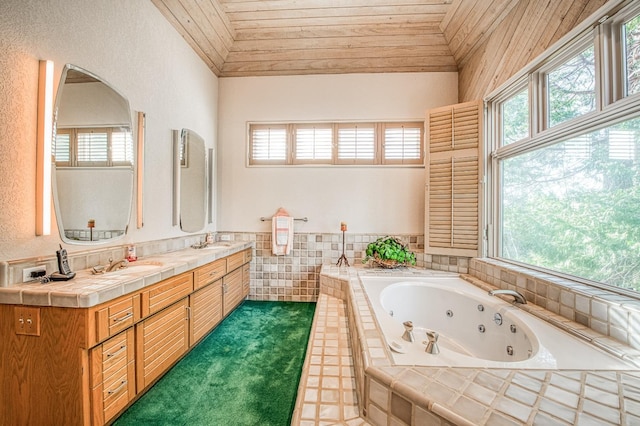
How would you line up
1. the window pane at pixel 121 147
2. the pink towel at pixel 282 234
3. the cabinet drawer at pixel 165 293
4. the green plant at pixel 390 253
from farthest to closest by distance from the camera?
the pink towel at pixel 282 234, the green plant at pixel 390 253, the window pane at pixel 121 147, the cabinet drawer at pixel 165 293

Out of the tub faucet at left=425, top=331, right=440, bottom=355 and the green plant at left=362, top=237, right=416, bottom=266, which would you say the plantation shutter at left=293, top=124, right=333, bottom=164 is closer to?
the green plant at left=362, top=237, right=416, bottom=266

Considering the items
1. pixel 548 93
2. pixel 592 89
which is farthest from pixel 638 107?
pixel 548 93

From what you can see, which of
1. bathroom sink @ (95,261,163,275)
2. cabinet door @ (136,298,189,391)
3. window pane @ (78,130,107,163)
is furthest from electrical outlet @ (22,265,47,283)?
window pane @ (78,130,107,163)

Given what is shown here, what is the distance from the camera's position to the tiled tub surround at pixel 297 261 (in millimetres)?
3352

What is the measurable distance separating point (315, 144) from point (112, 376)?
2859 mm

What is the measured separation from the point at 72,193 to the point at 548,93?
3296 mm

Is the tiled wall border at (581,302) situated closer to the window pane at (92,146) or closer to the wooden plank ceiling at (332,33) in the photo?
the wooden plank ceiling at (332,33)

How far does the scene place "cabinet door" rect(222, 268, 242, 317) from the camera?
2.72 meters

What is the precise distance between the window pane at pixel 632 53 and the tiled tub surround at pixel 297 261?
220cm

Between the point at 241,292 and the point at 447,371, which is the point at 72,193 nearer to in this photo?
the point at 241,292

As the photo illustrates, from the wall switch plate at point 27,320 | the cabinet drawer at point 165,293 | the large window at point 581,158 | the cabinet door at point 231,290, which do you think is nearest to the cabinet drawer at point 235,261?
the cabinet door at point 231,290

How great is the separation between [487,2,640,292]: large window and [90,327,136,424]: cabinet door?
2.69 m


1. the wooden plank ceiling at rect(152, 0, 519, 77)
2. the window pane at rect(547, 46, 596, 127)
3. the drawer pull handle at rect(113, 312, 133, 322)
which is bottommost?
the drawer pull handle at rect(113, 312, 133, 322)

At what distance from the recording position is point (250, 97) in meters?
3.49
